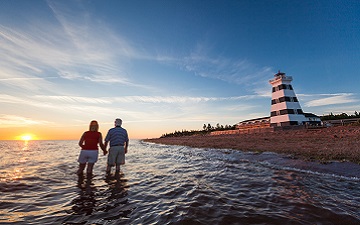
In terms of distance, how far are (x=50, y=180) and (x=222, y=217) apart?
7027mm

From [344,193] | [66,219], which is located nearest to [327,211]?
[344,193]

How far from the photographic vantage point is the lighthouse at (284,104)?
37562 millimetres

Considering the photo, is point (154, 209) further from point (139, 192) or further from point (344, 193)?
point (344, 193)

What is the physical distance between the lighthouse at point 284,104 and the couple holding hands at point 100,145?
37.2m

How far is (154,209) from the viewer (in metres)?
4.19

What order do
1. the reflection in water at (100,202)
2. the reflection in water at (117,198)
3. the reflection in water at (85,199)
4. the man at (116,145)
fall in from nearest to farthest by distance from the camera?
the reflection in water at (100,202) → the reflection in water at (117,198) → the reflection in water at (85,199) → the man at (116,145)

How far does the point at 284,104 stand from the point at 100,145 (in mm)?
39844

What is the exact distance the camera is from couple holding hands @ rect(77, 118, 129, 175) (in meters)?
7.60

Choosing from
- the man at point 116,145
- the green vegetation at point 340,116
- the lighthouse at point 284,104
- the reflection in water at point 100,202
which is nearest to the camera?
the reflection in water at point 100,202

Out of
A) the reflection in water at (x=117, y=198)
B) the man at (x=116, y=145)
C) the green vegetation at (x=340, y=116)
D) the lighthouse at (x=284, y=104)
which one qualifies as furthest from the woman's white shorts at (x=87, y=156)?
the green vegetation at (x=340, y=116)

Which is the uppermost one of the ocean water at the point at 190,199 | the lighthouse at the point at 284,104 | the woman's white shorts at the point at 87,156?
the lighthouse at the point at 284,104

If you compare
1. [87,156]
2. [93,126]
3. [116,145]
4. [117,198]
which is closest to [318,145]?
[116,145]

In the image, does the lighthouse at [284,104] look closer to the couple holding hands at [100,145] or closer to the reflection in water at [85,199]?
the couple holding hands at [100,145]

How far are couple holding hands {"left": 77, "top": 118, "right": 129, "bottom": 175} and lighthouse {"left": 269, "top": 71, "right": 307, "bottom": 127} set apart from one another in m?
37.2
